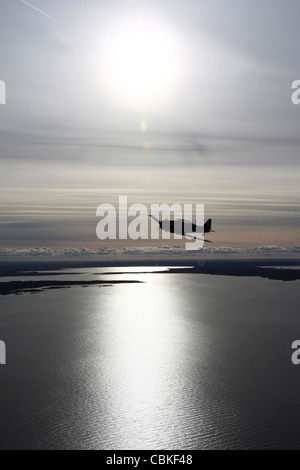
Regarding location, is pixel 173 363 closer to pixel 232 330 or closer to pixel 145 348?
pixel 145 348

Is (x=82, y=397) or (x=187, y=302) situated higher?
(x=82, y=397)

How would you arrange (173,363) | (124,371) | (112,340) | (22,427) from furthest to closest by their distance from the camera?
(112,340), (173,363), (124,371), (22,427)

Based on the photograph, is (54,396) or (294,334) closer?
(54,396)
